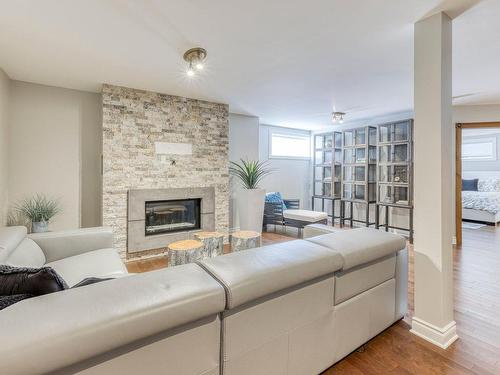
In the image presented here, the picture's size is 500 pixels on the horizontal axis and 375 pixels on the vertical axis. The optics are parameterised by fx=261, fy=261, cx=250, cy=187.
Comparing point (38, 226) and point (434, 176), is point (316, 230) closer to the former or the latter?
point (434, 176)

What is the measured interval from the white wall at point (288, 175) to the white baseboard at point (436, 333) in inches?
174

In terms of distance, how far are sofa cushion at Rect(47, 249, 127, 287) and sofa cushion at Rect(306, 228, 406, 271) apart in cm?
156

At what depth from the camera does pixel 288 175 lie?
259 inches

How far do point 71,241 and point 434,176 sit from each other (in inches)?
126

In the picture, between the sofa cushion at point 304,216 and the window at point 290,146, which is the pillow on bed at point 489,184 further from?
the sofa cushion at point 304,216

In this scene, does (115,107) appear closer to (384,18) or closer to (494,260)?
(384,18)

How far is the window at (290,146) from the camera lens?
20.9ft

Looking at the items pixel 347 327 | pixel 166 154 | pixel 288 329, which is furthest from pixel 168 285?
pixel 166 154

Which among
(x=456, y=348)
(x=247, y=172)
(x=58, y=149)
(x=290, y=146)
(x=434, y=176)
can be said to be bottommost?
(x=456, y=348)

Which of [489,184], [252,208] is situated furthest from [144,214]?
[489,184]

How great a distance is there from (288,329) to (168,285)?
695 mm

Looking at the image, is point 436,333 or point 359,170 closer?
point 436,333

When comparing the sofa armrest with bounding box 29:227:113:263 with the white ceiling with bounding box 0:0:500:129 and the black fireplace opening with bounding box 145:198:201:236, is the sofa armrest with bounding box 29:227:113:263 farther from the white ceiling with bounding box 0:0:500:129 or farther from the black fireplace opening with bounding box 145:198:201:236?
the white ceiling with bounding box 0:0:500:129

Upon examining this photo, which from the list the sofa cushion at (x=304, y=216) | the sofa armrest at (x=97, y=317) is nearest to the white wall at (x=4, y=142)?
the sofa armrest at (x=97, y=317)
